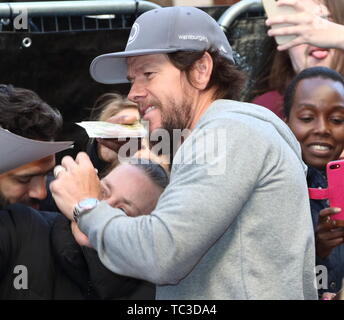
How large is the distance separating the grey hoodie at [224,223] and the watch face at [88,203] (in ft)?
0.13

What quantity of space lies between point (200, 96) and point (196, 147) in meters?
0.45

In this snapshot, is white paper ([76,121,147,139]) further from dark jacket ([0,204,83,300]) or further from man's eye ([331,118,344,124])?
man's eye ([331,118,344,124])

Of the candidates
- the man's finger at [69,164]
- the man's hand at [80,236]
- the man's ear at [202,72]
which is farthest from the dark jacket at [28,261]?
the man's ear at [202,72]

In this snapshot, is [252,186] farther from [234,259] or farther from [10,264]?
[10,264]

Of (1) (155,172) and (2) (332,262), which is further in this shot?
(2) (332,262)

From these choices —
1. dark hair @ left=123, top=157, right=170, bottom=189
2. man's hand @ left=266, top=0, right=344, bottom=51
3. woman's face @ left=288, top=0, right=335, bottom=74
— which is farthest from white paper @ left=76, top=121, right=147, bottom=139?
woman's face @ left=288, top=0, right=335, bottom=74

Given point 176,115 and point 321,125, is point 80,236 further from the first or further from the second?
point 321,125

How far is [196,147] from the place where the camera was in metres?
2.72

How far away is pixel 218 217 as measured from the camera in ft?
8.50

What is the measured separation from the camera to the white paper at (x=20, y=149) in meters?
3.22

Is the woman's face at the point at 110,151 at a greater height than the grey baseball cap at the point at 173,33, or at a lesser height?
lesser

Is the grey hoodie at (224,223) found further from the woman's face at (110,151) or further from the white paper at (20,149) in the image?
the woman's face at (110,151)

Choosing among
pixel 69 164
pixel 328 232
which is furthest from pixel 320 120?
pixel 69 164

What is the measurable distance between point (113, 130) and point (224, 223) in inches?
50.3
